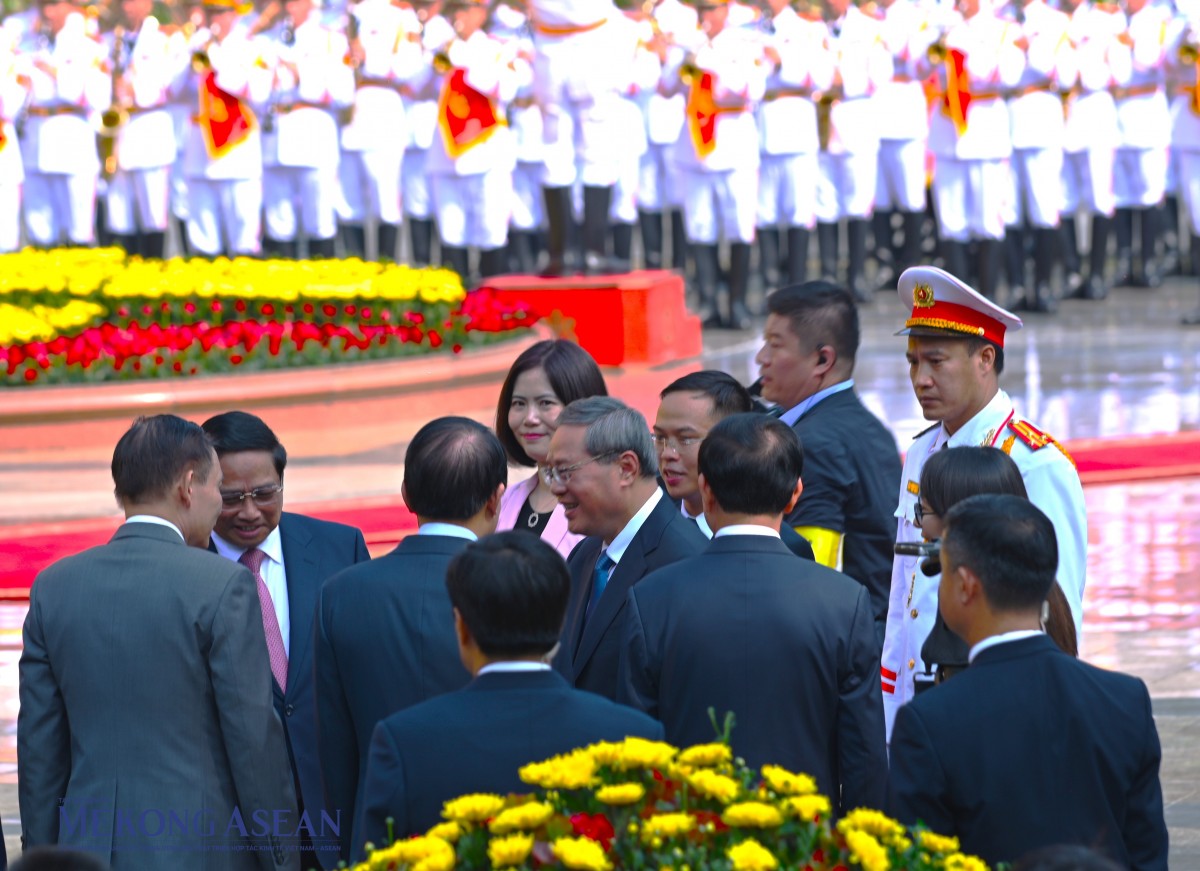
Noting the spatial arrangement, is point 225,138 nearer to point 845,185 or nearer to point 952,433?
point 845,185

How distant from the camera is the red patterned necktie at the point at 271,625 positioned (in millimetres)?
4805

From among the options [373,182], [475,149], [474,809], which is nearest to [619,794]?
[474,809]

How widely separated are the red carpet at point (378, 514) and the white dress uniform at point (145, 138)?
8682 millimetres

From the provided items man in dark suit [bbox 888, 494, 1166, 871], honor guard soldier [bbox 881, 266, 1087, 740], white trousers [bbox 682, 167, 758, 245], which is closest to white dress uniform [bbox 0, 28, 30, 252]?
white trousers [bbox 682, 167, 758, 245]

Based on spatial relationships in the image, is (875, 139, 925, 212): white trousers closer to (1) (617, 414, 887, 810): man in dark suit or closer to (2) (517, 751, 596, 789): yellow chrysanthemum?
(1) (617, 414, 887, 810): man in dark suit

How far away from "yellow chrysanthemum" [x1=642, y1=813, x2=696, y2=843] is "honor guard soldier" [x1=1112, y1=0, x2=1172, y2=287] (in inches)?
617

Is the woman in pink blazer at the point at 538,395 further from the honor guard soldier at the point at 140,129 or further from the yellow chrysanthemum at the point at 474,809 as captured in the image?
the honor guard soldier at the point at 140,129

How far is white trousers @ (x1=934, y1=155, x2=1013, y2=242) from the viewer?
1720 cm

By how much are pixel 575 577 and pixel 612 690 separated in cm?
36

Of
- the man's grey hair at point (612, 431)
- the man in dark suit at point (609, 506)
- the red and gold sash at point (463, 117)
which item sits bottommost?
the man in dark suit at point (609, 506)

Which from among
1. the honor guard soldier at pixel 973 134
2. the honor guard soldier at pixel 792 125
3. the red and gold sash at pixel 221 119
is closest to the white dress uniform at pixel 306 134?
the red and gold sash at pixel 221 119

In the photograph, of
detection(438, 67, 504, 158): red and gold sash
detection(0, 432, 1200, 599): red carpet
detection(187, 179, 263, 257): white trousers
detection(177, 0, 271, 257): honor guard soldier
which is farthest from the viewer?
detection(187, 179, 263, 257): white trousers

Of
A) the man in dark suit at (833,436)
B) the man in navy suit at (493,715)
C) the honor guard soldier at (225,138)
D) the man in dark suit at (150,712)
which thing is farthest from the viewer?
the honor guard soldier at (225,138)

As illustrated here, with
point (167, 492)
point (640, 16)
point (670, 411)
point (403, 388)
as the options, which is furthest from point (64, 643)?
point (640, 16)
